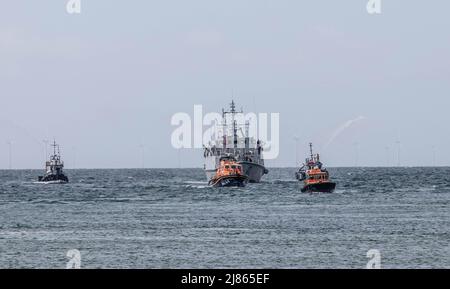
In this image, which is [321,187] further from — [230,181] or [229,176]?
[230,181]

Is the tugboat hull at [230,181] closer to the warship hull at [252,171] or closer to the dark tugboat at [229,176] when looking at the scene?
the dark tugboat at [229,176]

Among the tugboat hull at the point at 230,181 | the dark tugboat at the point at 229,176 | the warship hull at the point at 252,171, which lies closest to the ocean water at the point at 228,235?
the tugboat hull at the point at 230,181

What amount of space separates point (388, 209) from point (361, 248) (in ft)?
141

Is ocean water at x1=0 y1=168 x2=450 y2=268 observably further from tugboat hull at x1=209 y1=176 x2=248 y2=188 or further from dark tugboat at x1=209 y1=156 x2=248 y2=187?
dark tugboat at x1=209 y1=156 x2=248 y2=187

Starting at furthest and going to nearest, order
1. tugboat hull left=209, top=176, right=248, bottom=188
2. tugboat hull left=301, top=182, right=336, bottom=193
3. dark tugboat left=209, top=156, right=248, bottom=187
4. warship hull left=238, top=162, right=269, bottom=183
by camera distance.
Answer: warship hull left=238, top=162, right=269, bottom=183 → dark tugboat left=209, top=156, right=248, bottom=187 → tugboat hull left=209, top=176, right=248, bottom=188 → tugboat hull left=301, top=182, right=336, bottom=193

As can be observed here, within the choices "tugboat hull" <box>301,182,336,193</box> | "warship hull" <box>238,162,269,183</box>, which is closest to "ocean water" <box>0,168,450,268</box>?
"tugboat hull" <box>301,182,336,193</box>

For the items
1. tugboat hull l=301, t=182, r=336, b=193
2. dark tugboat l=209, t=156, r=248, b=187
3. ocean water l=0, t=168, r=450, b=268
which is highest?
dark tugboat l=209, t=156, r=248, b=187

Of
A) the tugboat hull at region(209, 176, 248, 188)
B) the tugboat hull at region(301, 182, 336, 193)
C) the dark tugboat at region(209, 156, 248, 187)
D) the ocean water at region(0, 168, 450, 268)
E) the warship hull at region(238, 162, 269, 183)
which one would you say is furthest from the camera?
the warship hull at region(238, 162, 269, 183)

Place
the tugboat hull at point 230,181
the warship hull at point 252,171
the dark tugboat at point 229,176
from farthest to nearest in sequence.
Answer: the warship hull at point 252,171 → the dark tugboat at point 229,176 → the tugboat hull at point 230,181

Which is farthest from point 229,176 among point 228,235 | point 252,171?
point 228,235

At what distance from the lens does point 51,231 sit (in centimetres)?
6881
